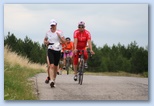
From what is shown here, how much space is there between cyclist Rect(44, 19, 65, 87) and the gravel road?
0.33 metres

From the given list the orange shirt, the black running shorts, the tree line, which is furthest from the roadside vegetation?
the orange shirt

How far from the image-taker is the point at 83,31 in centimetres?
1191

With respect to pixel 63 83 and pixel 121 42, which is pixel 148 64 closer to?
pixel 121 42

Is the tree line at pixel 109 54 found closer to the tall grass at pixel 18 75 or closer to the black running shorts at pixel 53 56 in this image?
the tall grass at pixel 18 75

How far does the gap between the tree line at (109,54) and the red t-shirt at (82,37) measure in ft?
0.57

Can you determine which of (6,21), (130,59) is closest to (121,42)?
(130,59)

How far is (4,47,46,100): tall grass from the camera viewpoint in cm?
1117

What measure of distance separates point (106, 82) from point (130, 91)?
39.9 inches

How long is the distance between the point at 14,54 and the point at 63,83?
0.92 metres

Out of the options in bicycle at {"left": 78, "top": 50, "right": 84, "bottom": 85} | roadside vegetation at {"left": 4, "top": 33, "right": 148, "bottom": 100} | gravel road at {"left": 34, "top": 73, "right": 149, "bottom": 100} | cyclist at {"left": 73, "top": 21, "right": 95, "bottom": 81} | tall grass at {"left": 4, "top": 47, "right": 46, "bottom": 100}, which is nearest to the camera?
tall grass at {"left": 4, "top": 47, "right": 46, "bottom": 100}

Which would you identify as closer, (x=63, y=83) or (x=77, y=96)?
(x=77, y=96)

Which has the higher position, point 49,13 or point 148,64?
point 49,13

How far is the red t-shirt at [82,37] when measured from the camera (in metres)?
11.9

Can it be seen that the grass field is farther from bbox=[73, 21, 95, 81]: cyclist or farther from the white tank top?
the white tank top
